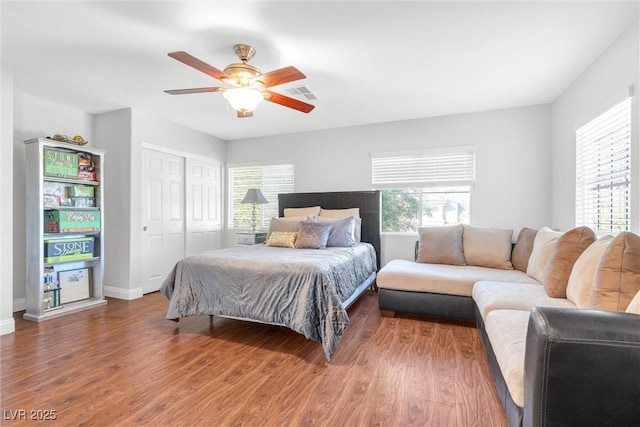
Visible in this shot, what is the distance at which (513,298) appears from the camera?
2.21m

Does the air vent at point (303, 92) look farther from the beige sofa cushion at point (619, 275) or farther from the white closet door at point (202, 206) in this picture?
the beige sofa cushion at point (619, 275)

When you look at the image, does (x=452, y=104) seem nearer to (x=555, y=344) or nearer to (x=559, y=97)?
(x=559, y=97)

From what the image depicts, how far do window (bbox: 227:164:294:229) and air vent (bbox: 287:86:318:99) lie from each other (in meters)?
1.87

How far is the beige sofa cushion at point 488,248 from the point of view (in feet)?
11.1

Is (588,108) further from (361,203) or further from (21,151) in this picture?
(21,151)

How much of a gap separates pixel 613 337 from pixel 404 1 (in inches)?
80.0

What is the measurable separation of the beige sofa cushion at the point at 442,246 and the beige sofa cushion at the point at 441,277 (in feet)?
0.53

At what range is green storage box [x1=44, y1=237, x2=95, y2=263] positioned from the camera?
10.7 ft

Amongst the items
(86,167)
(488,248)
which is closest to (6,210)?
(86,167)

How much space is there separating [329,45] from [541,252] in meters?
2.60

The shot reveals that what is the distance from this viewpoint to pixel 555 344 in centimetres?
106

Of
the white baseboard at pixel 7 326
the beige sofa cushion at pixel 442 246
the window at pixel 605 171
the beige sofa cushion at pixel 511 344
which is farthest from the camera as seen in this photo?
the beige sofa cushion at pixel 442 246

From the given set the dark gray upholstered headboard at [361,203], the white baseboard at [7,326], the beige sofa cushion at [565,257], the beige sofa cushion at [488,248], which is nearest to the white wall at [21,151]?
the white baseboard at [7,326]

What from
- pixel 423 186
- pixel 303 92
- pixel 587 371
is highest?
pixel 303 92
